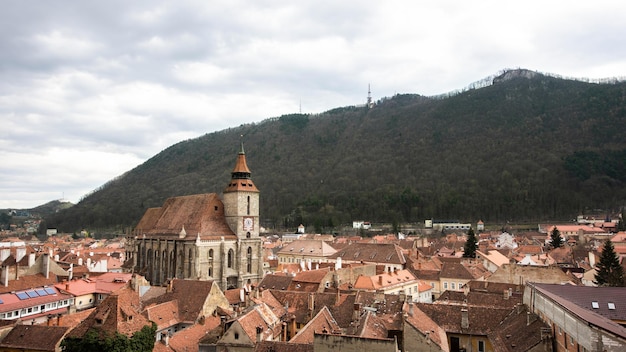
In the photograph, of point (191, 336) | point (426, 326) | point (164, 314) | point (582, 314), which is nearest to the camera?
point (582, 314)

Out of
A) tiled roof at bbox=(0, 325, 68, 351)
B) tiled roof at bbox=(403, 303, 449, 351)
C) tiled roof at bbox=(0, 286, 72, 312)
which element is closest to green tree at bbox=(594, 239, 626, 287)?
tiled roof at bbox=(403, 303, 449, 351)

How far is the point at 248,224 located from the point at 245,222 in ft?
1.91

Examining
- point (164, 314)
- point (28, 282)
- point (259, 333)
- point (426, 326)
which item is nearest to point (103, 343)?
point (259, 333)

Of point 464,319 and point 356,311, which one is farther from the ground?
point 356,311

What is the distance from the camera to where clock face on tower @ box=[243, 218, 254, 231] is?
6223 cm

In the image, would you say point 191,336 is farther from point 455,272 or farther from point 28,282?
point 455,272

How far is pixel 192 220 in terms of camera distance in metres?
62.1

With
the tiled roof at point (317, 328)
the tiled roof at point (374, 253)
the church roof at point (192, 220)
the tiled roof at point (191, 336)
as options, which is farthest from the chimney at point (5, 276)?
the tiled roof at point (374, 253)

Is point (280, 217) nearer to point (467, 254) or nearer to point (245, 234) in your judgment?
point (467, 254)

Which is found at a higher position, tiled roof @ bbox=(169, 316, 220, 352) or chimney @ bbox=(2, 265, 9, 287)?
chimney @ bbox=(2, 265, 9, 287)

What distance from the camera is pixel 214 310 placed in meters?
37.5

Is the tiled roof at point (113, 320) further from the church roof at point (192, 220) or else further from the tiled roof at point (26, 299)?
the church roof at point (192, 220)

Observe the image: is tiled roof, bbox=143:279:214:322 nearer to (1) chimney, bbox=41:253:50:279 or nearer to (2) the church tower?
(1) chimney, bbox=41:253:50:279

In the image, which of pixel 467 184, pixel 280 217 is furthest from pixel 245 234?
pixel 467 184
